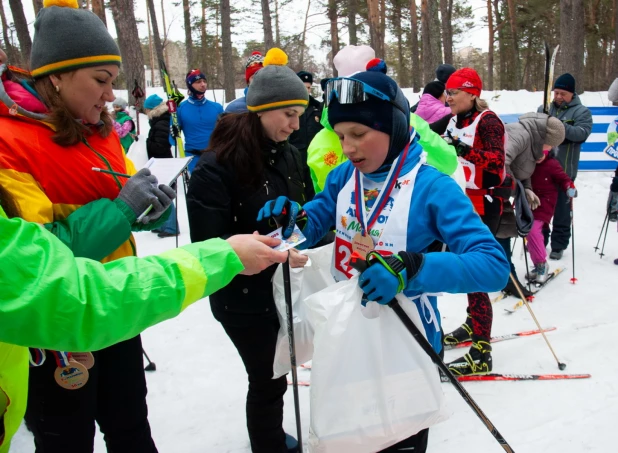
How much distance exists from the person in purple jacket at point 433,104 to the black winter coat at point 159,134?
13.5 feet

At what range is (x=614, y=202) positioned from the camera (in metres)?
6.45

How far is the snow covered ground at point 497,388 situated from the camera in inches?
112

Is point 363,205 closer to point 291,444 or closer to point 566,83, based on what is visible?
point 291,444

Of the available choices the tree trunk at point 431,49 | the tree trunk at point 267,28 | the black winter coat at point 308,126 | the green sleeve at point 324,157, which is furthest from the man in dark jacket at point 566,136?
the tree trunk at point 267,28

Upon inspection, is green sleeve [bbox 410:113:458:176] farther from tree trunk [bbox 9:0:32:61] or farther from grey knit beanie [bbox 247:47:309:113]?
tree trunk [bbox 9:0:32:61]

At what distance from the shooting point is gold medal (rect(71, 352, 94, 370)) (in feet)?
5.65

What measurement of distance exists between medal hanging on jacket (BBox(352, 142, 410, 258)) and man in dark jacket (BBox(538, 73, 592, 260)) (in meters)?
4.69

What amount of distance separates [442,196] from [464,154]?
7.15ft

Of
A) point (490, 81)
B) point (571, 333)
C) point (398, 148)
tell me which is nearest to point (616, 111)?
point (571, 333)

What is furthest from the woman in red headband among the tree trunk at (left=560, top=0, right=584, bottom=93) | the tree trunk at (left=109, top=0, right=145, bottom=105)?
the tree trunk at (left=560, top=0, right=584, bottom=93)

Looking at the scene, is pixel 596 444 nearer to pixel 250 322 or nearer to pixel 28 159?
pixel 250 322

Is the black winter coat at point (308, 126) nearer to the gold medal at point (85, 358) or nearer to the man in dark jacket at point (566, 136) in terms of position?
the man in dark jacket at point (566, 136)

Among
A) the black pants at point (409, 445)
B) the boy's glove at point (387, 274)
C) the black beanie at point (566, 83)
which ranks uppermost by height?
the black beanie at point (566, 83)

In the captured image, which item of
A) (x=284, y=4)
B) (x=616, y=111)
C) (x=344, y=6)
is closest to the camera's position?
(x=616, y=111)
